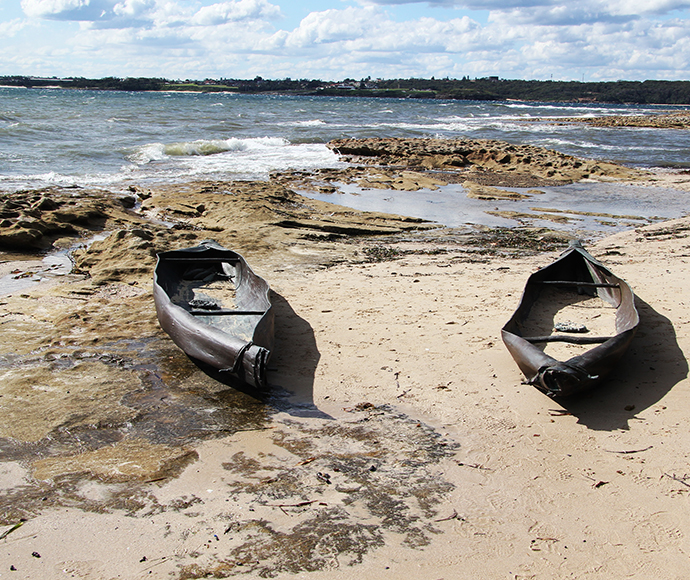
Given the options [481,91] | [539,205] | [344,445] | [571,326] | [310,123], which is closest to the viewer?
[344,445]

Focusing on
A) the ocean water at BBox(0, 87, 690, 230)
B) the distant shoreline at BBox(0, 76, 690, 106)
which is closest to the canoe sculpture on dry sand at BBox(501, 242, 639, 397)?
the ocean water at BBox(0, 87, 690, 230)

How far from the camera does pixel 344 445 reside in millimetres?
4070

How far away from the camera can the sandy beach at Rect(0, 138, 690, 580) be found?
2.92m

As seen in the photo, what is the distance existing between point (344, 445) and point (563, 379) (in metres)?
1.78

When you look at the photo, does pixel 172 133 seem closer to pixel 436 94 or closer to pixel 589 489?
pixel 589 489

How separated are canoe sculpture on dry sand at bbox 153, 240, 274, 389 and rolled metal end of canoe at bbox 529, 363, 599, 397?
7.60ft

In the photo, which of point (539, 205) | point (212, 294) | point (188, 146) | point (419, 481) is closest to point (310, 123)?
point (188, 146)

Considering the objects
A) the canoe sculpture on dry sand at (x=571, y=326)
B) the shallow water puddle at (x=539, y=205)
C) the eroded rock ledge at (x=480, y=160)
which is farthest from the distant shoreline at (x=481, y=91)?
the canoe sculpture on dry sand at (x=571, y=326)

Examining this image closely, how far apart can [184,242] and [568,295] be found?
6.42 m

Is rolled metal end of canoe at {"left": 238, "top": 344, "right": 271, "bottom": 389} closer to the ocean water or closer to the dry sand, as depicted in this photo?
the dry sand

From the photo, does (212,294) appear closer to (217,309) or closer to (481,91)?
(217,309)

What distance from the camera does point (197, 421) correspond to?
443cm

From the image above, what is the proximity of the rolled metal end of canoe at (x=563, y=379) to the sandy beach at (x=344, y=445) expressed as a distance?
268 mm

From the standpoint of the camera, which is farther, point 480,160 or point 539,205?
point 480,160
